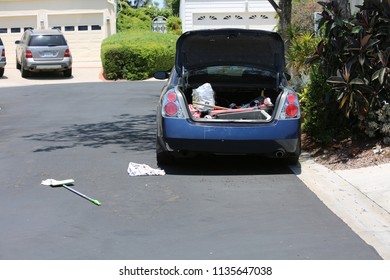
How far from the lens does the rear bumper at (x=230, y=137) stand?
856 cm

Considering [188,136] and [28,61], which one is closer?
[188,136]

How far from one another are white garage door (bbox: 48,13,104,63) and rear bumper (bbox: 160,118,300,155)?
25.6m

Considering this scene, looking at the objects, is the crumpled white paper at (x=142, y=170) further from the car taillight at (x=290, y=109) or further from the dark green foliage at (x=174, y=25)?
the dark green foliage at (x=174, y=25)

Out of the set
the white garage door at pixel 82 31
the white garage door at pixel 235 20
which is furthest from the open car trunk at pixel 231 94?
the white garage door at pixel 235 20

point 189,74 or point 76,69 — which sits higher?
point 189,74

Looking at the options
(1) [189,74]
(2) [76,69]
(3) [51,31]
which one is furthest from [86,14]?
(1) [189,74]

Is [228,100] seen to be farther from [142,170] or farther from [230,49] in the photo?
[142,170]

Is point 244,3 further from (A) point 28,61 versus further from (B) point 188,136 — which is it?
(B) point 188,136

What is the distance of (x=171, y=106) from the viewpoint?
877 centimetres

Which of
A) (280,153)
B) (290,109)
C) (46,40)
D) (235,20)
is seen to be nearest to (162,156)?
(280,153)

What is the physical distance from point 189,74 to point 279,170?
1.83 metres

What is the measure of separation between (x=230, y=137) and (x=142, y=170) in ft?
4.13

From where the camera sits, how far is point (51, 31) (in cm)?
2803

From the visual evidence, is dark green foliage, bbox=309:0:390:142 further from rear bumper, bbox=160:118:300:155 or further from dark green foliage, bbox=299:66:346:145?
rear bumper, bbox=160:118:300:155
